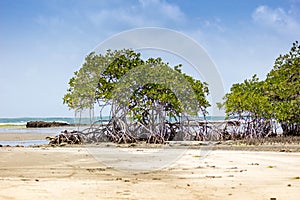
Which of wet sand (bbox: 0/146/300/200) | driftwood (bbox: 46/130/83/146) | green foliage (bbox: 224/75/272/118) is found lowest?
wet sand (bbox: 0/146/300/200)

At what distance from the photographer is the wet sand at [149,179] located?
4754mm

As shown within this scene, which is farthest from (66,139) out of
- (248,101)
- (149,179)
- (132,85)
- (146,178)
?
(149,179)

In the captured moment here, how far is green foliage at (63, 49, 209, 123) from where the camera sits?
14711mm

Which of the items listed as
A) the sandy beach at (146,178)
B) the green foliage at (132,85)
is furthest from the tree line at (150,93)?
the sandy beach at (146,178)

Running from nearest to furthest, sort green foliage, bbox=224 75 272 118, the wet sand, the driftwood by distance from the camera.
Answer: the wet sand < the driftwood < green foliage, bbox=224 75 272 118

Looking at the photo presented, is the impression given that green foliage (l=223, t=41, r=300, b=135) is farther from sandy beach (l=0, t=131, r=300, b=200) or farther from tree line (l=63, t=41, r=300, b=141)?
sandy beach (l=0, t=131, r=300, b=200)

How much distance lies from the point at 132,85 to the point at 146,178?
8.88 m

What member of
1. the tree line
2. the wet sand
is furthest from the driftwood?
the wet sand

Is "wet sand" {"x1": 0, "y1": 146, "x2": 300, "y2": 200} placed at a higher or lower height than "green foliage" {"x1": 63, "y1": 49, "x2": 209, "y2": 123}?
lower

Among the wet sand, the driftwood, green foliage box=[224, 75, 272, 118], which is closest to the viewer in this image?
the wet sand

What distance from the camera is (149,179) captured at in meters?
5.89

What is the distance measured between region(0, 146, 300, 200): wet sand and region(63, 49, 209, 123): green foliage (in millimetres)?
6292

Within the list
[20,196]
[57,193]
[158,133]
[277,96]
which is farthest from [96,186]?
[277,96]

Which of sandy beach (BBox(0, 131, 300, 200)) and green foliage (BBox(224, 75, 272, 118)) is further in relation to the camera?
green foliage (BBox(224, 75, 272, 118))
